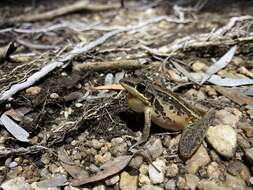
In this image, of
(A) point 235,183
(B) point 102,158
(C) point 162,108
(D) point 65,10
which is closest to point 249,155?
(A) point 235,183

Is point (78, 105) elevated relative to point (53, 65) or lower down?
lower down

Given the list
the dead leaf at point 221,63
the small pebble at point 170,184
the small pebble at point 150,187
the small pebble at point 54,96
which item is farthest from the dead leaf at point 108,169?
the dead leaf at point 221,63

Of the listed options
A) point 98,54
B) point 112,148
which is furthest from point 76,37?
point 112,148

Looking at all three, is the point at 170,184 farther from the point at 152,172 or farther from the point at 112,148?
the point at 112,148

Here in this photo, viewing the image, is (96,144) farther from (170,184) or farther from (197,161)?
(197,161)

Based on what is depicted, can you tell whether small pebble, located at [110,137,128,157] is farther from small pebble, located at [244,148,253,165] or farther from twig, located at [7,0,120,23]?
twig, located at [7,0,120,23]

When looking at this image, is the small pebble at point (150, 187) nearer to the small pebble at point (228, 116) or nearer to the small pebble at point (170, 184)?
the small pebble at point (170, 184)
